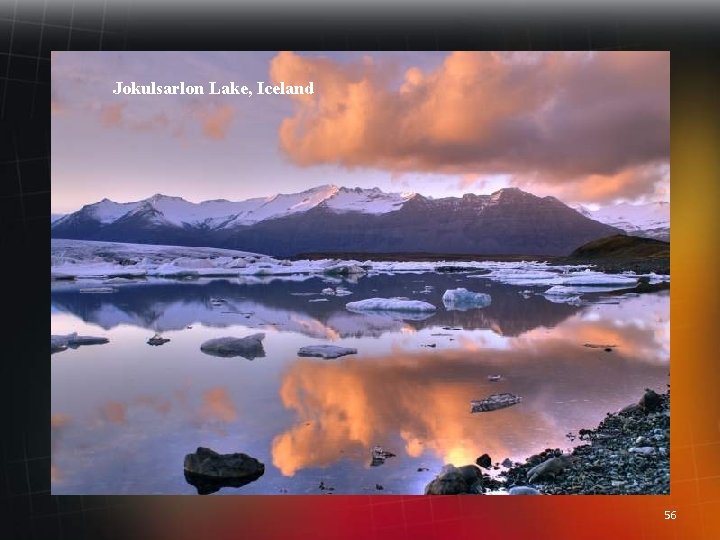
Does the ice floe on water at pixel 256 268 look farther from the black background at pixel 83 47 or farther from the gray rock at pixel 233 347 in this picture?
the gray rock at pixel 233 347

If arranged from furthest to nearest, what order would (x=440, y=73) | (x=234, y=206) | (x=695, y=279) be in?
(x=234, y=206) < (x=440, y=73) < (x=695, y=279)

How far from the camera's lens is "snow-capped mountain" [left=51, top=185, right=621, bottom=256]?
9.53 feet

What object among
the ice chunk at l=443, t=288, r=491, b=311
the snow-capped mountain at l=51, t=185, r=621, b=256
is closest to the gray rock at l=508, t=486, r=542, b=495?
the ice chunk at l=443, t=288, r=491, b=311

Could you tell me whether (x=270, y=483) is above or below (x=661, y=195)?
below

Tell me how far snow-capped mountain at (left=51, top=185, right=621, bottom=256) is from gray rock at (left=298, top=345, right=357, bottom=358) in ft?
1.86

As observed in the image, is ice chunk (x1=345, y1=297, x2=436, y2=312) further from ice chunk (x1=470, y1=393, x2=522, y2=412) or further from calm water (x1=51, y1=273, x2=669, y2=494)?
ice chunk (x1=470, y1=393, x2=522, y2=412)

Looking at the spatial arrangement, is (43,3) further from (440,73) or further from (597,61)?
(597,61)

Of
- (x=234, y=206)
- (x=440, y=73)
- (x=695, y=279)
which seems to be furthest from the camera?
(x=234, y=206)

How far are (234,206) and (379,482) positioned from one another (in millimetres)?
1644

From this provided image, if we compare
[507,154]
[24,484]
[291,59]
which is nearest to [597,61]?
[507,154]

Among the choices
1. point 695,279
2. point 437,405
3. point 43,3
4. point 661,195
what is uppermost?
point 43,3

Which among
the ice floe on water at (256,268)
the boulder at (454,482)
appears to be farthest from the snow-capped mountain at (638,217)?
the boulder at (454,482)

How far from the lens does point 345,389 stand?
9.50ft

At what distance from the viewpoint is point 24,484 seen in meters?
2.64
